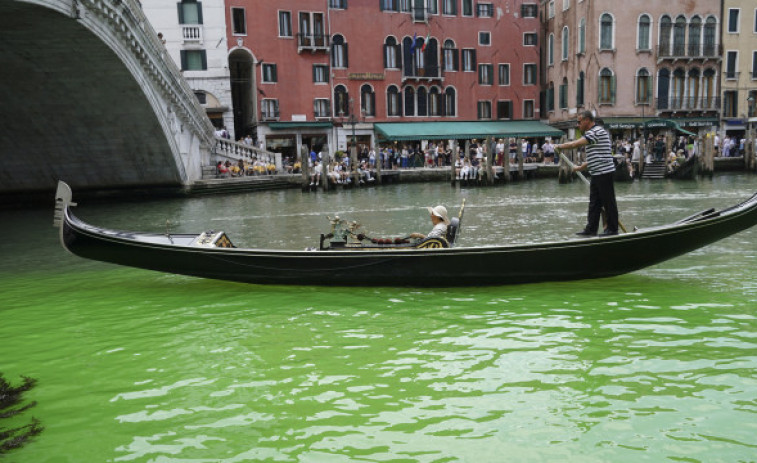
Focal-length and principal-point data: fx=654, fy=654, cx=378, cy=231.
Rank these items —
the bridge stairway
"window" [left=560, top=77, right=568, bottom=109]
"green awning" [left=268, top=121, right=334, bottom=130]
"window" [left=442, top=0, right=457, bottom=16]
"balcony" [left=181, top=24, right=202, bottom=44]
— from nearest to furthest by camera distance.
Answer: the bridge stairway, "balcony" [left=181, top=24, right=202, bottom=44], "green awning" [left=268, top=121, right=334, bottom=130], "window" [left=560, top=77, right=568, bottom=109], "window" [left=442, top=0, right=457, bottom=16]

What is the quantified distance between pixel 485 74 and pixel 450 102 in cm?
196

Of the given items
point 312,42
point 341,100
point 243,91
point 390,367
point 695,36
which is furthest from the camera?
point 243,91

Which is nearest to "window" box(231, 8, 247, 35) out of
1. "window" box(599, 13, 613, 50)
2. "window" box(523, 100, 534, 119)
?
"window" box(523, 100, 534, 119)

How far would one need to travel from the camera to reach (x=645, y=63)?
80.9 ft

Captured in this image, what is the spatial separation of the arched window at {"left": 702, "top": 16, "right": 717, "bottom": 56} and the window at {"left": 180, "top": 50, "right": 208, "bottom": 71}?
18.5 m

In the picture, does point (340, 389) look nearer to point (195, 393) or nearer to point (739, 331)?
point (195, 393)

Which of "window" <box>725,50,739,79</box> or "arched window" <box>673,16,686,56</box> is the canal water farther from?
"window" <box>725,50,739,79</box>

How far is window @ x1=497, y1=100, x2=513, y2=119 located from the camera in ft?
90.7

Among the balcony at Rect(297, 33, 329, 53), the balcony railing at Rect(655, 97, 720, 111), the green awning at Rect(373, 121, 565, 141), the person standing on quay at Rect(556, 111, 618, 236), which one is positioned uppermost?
the balcony at Rect(297, 33, 329, 53)

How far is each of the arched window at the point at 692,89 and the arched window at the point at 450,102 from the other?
8929 mm

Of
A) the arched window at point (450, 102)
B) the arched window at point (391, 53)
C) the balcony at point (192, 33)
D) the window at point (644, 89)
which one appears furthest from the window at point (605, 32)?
the balcony at point (192, 33)

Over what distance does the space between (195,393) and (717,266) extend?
16.4 feet

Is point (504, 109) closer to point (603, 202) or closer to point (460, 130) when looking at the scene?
point (460, 130)

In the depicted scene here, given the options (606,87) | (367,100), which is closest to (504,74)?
(606,87)
